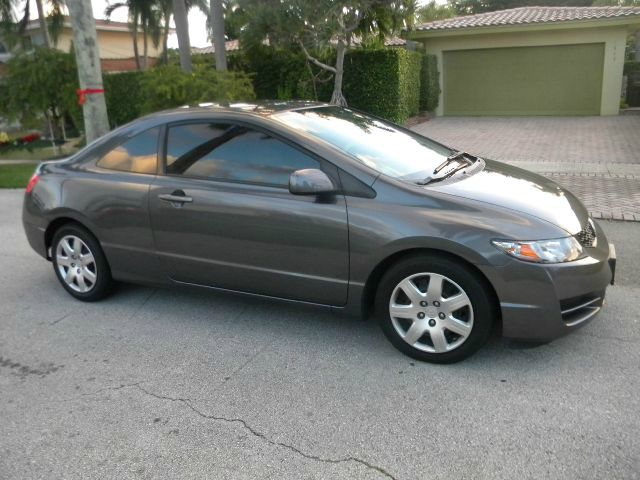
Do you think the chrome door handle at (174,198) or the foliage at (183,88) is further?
the foliage at (183,88)

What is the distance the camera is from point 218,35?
14.6 m

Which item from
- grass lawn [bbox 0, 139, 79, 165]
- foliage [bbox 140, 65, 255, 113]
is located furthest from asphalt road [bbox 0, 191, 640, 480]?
grass lawn [bbox 0, 139, 79, 165]

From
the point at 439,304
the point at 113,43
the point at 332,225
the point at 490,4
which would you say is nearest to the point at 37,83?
the point at 332,225

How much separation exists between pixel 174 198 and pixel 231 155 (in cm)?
51

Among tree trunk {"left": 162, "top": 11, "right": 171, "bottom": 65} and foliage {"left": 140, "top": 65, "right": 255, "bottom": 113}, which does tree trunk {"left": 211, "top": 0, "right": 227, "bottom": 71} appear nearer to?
foliage {"left": 140, "top": 65, "right": 255, "bottom": 113}

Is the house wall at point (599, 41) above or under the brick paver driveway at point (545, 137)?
above

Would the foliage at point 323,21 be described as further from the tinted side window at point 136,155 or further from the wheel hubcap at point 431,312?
the wheel hubcap at point 431,312

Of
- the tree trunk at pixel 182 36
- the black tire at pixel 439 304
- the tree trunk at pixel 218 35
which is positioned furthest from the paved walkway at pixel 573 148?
the tree trunk at pixel 182 36

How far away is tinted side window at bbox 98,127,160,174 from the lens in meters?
4.34

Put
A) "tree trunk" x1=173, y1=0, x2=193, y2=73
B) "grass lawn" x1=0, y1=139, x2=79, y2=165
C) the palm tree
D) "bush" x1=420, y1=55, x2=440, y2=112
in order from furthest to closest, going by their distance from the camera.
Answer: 1. the palm tree
2. "bush" x1=420, y1=55, x2=440, y2=112
3. "grass lawn" x1=0, y1=139, x2=79, y2=165
4. "tree trunk" x1=173, y1=0, x2=193, y2=73

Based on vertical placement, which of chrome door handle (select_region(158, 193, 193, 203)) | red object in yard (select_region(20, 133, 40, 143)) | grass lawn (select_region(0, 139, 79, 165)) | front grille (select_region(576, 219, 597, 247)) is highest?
chrome door handle (select_region(158, 193, 193, 203))

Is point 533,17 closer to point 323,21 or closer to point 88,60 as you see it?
point 323,21

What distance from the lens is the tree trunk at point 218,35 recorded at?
14453mm

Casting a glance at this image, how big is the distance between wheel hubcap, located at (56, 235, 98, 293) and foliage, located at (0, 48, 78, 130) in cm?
1126
